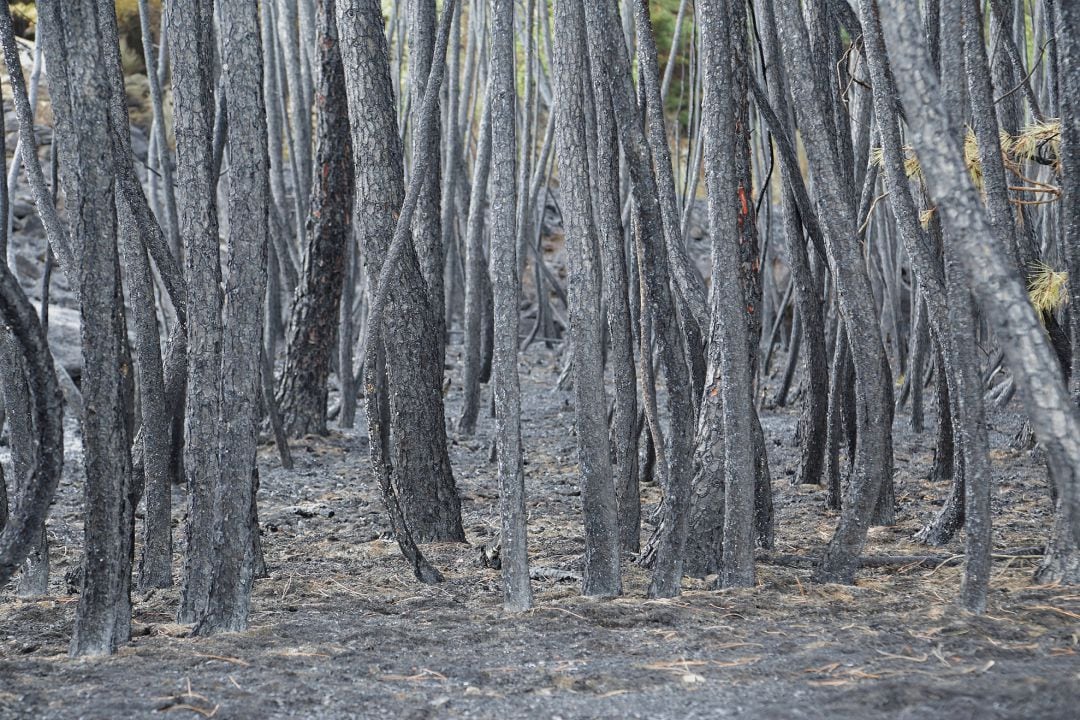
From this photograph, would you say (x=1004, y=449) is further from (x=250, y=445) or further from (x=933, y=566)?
(x=250, y=445)

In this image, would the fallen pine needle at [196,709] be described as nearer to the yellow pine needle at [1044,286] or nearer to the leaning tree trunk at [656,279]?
the leaning tree trunk at [656,279]

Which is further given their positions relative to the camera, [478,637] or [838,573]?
[838,573]

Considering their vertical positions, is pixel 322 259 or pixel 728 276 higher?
pixel 322 259

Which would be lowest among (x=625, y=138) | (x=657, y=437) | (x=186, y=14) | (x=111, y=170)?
(x=657, y=437)

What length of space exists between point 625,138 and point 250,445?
1225 mm

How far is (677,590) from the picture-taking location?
2.72 meters

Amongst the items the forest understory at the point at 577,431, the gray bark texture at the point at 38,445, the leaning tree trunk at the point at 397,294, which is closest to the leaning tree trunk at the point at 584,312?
the forest understory at the point at 577,431

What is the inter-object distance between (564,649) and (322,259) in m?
3.94

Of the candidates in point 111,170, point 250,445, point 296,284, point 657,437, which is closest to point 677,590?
point 657,437

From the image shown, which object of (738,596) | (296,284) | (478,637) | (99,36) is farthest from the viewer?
(296,284)

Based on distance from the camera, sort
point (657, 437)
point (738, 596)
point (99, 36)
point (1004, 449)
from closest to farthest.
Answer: point (99, 36) < point (738, 596) < point (657, 437) < point (1004, 449)

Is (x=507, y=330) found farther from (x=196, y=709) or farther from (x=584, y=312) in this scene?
(x=196, y=709)

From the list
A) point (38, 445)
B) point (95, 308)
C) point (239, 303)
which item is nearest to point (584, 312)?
point (239, 303)

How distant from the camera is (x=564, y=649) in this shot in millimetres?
2326
